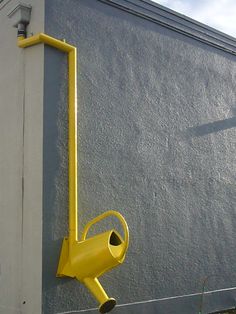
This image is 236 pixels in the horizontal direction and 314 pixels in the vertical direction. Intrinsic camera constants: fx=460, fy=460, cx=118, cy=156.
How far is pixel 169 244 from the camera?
5477 mm

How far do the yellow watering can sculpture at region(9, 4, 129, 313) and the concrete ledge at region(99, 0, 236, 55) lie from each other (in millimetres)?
1057

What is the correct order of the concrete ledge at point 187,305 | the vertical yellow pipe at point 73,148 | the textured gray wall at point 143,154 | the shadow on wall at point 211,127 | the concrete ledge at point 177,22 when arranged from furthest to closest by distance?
A: the shadow on wall at point 211,127 < the concrete ledge at point 177,22 < the concrete ledge at point 187,305 < the textured gray wall at point 143,154 < the vertical yellow pipe at point 73,148

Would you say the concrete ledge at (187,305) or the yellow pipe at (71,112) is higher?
→ the yellow pipe at (71,112)

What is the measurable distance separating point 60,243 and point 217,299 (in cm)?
252

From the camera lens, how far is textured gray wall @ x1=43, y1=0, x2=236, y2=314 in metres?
4.66

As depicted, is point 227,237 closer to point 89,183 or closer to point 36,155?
point 89,183

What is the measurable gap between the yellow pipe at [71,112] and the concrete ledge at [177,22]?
1.02 m

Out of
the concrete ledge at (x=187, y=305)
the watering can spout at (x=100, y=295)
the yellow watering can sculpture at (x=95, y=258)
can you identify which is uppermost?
the yellow watering can sculpture at (x=95, y=258)

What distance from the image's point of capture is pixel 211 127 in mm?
6461

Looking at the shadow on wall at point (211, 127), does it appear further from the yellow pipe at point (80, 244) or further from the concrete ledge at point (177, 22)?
the yellow pipe at point (80, 244)

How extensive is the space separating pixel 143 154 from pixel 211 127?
1.47 meters

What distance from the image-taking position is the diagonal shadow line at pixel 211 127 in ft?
20.2

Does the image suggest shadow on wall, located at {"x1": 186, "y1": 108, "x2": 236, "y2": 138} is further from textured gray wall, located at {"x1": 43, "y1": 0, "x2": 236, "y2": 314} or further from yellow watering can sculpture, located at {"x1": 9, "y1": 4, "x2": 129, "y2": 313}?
yellow watering can sculpture, located at {"x1": 9, "y1": 4, "x2": 129, "y2": 313}

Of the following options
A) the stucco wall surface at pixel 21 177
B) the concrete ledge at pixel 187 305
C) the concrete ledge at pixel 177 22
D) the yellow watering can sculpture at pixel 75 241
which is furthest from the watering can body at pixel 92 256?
the concrete ledge at pixel 177 22
